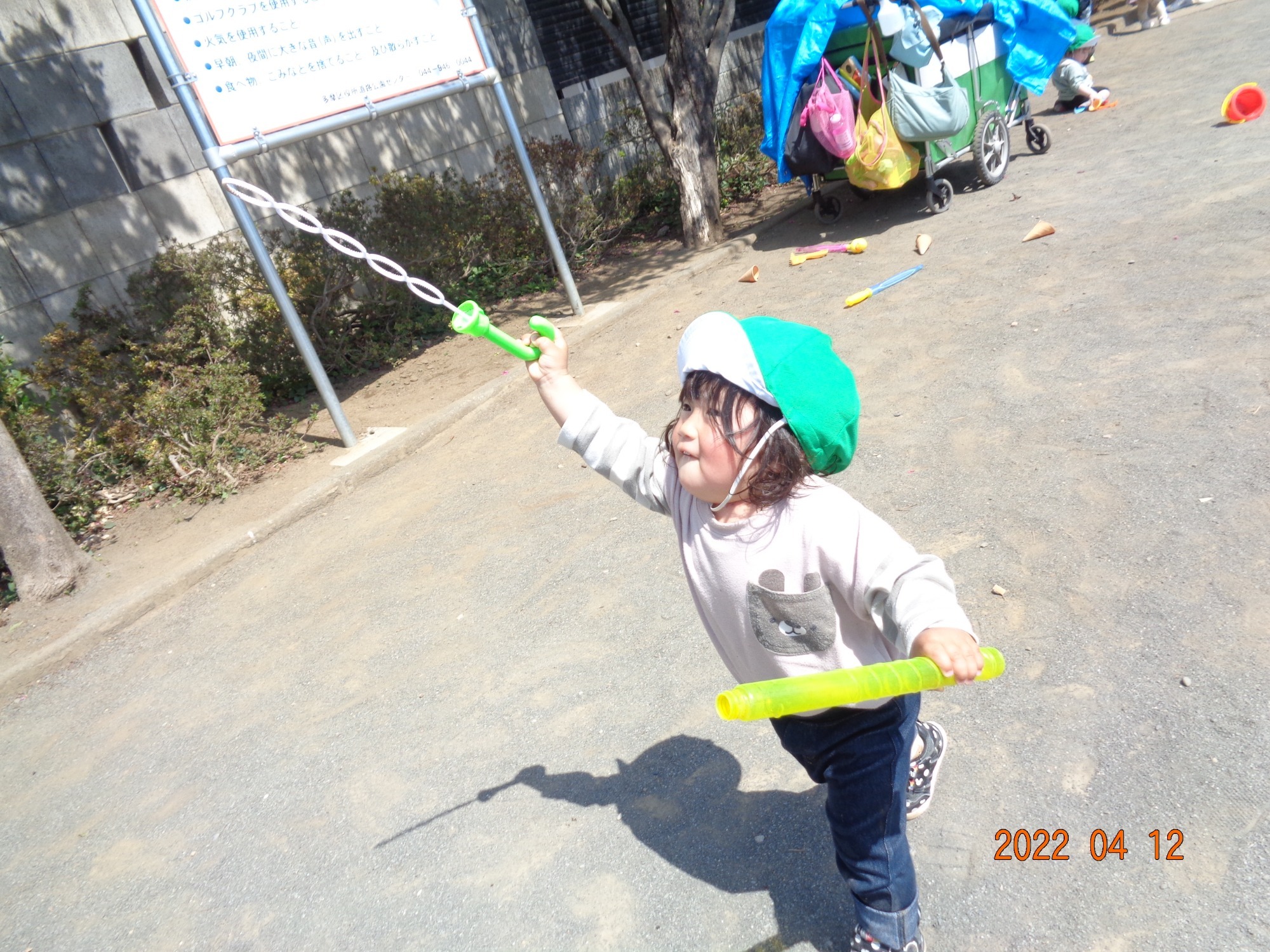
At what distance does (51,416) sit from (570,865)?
5264 mm

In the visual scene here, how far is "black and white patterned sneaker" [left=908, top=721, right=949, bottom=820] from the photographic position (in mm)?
2371

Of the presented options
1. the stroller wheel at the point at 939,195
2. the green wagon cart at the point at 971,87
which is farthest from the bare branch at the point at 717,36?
the stroller wheel at the point at 939,195

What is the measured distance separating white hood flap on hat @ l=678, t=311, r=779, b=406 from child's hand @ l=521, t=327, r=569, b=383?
463mm

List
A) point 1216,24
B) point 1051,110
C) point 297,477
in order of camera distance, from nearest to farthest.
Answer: point 297,477 < point 1051,110 < point 1216,24

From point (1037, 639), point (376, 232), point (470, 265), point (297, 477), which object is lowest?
point (1037, 639)

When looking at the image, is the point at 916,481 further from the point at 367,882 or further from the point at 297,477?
the point at 297,477

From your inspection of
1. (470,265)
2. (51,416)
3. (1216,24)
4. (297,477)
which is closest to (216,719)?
(297,477)

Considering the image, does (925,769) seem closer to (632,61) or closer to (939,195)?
(939,195)

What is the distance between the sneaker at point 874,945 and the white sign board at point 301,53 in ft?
17.7

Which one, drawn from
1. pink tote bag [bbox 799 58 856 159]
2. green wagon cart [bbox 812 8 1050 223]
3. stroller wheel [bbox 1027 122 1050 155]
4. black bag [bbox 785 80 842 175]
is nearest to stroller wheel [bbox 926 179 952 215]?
green wagon cart [bbox 812 8 1050 223]

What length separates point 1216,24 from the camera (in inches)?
474

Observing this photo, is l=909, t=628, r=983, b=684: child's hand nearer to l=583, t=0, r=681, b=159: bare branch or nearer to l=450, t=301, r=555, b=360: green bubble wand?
l=450, t=301, r=555, b=360: green bubble wand

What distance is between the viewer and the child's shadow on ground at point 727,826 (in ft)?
7.27

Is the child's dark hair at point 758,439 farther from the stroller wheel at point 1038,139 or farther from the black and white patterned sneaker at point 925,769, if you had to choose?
the stroller wheel at point 1038,139
